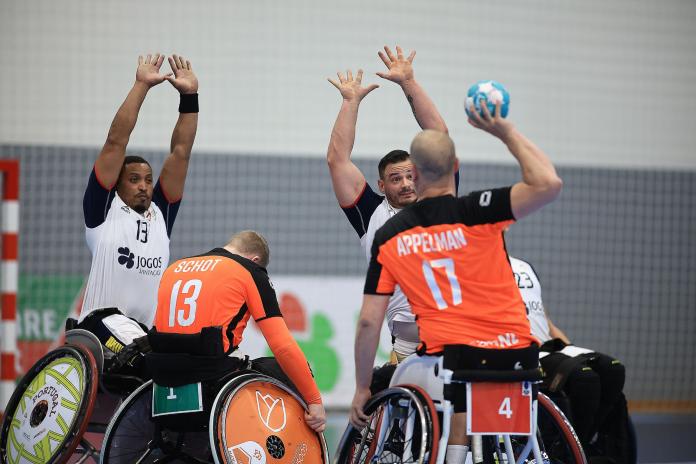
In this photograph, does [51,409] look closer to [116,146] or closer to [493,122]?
[116,146]

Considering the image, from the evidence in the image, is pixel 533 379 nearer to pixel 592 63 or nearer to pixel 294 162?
pixel 294 162

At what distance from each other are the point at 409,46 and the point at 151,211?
628cm

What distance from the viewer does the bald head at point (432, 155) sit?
376 centimetres

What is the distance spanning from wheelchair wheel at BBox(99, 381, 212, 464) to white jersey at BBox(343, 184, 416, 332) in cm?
125

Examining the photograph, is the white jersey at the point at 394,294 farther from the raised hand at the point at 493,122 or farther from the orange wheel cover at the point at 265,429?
the raised hand at the point at 493,122

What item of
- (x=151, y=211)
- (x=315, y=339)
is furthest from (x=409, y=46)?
(x=151, y=211)

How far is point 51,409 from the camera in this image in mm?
4742

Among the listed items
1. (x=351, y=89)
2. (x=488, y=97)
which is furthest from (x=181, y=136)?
(x=488, y=97)

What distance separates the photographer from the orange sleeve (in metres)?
4.37

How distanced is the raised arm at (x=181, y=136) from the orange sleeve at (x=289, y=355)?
158cm

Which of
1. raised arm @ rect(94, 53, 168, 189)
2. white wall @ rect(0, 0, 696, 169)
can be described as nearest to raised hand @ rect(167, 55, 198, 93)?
raised arm @ rect(94, 53, 168, 189)

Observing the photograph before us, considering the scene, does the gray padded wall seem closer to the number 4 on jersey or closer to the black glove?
the black glove

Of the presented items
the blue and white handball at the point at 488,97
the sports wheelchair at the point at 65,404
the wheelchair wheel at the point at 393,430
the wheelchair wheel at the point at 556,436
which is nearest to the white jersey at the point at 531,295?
the wheelchair wheel at the point at 556,436

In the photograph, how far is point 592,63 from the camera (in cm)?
1158
